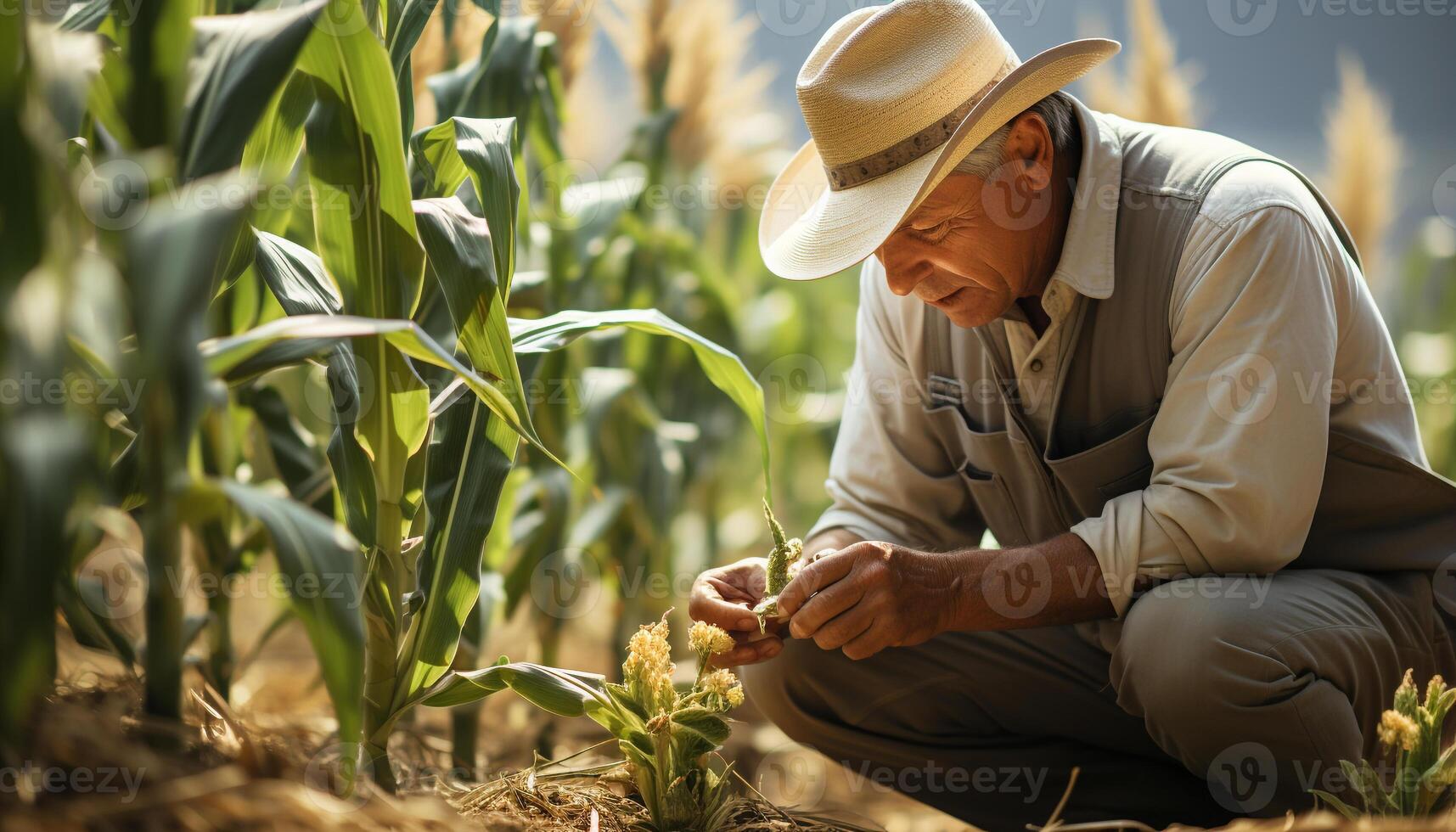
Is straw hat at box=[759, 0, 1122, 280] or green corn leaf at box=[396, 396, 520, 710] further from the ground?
straw hat at box=[759, 0, 1122, 280]

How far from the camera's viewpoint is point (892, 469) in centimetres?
160

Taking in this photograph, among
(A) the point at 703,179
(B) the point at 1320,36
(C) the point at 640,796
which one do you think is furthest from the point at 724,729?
(B) the point at 1320,36

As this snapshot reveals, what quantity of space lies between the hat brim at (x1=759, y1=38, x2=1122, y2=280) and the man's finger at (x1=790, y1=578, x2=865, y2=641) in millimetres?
371

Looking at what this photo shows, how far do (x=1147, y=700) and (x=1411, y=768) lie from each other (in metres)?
0.29

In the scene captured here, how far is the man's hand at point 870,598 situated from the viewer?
1.19 m

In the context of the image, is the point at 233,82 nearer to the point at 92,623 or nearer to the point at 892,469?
the point at 92,623

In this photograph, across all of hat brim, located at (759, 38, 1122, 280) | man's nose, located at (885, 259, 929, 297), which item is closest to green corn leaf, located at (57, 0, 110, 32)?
hat brim, located at (759, 38, 1122, 280)

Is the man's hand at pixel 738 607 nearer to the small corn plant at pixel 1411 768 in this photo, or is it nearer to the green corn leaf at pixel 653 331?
the green corn leaf at pixel 653 331

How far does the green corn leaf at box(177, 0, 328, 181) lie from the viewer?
795 mm

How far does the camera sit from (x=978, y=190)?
4.31 feet

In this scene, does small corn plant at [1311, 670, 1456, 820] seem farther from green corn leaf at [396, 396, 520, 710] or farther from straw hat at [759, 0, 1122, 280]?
green corn leaf at [396, 396, 520, 710]

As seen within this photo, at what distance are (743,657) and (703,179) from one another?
168cm

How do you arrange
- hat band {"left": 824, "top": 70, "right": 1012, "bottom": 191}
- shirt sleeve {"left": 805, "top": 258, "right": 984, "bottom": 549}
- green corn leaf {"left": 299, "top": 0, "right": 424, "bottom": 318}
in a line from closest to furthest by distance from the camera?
green corn leaf {"left": 299, "top": 0, "right": 424, "bottom": 318}
hat band {"left": 824, "top": 70, "right": 1012, "bottom": 191}
shirt sleeve {"left": 805, "top": 258, "right": 984, "bottom": 549}

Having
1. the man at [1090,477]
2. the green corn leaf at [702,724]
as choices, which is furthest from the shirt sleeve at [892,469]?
the green corn leaf at [702,724]
